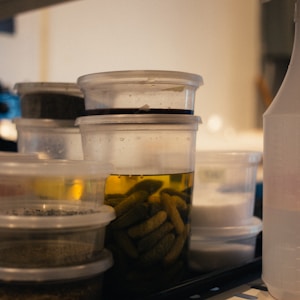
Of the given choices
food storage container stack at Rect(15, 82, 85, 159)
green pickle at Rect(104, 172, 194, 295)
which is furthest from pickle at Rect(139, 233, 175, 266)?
food storage container stack at Rect(15, 82, 85, 159)

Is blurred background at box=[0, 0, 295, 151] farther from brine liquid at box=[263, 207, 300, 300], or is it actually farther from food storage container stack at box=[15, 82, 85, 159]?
brine liquid at box=[263, 207, 300, 300]

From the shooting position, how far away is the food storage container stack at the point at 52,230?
1.49ft

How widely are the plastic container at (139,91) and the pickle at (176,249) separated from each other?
0.50ft

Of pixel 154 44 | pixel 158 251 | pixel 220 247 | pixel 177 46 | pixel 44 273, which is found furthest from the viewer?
pixel 177 46

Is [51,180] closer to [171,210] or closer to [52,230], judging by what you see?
[52,230]

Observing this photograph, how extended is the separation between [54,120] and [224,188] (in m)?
0.28

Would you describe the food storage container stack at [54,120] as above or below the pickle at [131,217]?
above

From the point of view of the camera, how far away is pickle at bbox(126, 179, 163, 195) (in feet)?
1.83

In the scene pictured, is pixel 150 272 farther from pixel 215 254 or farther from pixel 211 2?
pixel 211 2

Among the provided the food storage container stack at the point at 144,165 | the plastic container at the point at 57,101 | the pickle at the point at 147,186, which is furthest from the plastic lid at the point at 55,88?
the pickle at the point at 147,186

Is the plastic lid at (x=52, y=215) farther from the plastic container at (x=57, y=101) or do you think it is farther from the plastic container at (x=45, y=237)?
the plastic container at (x=57, y=101)

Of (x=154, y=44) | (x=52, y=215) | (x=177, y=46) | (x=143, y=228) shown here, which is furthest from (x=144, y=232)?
(x=177, y=46)

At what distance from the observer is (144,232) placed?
545 mm

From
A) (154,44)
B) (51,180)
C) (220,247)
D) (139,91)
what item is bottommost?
(220,247)
